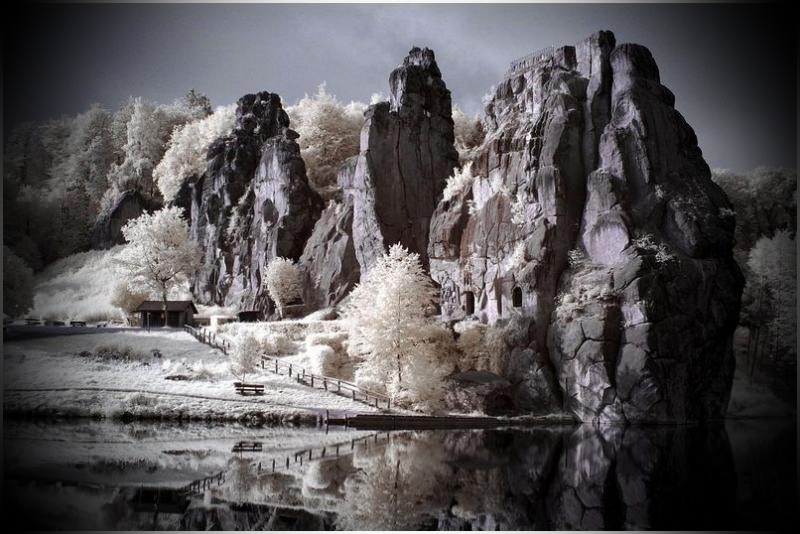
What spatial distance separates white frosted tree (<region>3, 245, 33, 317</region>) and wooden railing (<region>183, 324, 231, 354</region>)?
12517 millimetres

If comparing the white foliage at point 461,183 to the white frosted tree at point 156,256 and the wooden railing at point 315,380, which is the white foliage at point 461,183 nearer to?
the wooden railing at point 315,380

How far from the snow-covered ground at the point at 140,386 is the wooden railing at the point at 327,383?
2.29ft

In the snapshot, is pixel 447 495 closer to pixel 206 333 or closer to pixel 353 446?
pixel 353 446

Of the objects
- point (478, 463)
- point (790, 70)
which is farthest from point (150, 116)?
point (478, 463)

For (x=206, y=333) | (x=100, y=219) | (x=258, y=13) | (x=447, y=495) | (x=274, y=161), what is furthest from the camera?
(x=100, y=219)

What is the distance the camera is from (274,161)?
71.1m

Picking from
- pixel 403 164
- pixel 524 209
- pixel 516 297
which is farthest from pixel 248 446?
pixel 403 164

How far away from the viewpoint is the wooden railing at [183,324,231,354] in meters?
50.8

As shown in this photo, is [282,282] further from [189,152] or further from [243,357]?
[189,152]

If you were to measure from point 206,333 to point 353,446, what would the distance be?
29846 millimetres

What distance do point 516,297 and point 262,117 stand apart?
4580 cm

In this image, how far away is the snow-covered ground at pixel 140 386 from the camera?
38.7 meters

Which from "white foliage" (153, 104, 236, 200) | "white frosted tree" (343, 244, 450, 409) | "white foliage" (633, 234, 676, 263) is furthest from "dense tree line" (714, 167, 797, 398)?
"white foliage" (153, 104, 236, 200)

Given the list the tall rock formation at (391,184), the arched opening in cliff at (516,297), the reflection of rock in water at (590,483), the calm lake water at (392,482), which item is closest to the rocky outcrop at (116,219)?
the tall rock formation at (391,184)
